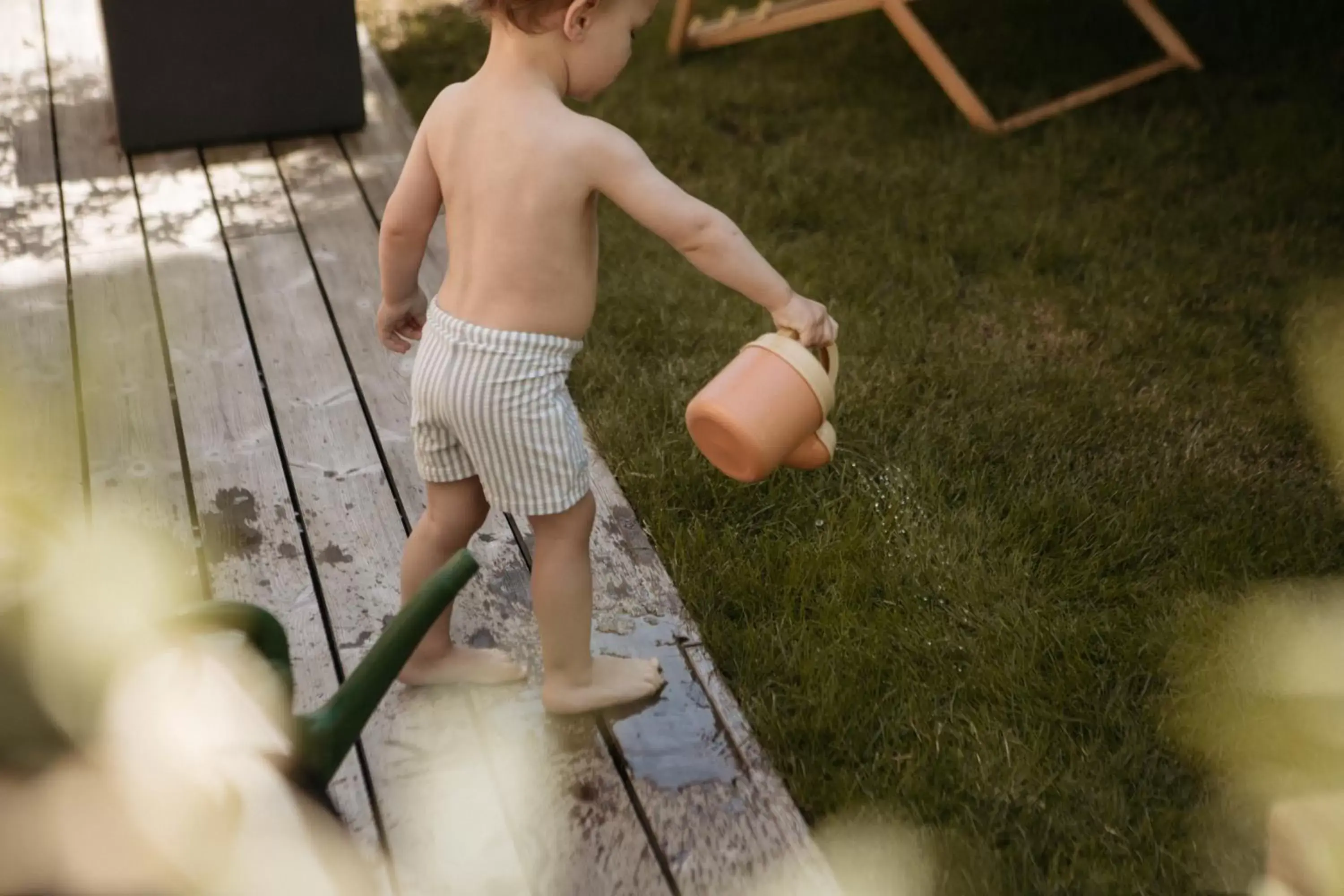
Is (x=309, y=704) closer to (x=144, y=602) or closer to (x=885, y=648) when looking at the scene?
(x=144, y=602)

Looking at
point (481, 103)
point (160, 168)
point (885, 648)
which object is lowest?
point (160, 168)

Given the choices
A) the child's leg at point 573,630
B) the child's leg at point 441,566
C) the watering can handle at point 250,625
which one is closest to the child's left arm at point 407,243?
the child's leg at point 441,566

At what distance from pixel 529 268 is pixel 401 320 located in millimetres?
362

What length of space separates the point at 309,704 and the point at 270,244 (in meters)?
1.67

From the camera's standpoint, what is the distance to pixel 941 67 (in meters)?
3.85

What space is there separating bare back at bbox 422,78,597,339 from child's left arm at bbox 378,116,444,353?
0.09 ft

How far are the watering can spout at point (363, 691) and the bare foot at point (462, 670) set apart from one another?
0.74 m

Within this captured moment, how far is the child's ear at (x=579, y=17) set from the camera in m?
1.44

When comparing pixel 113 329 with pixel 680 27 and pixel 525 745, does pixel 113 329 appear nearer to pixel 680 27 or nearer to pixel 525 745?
pixel 525 745

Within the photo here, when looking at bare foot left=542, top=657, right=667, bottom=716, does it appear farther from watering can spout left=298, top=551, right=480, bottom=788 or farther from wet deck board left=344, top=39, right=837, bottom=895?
watering can spout left=298, top=551, right=480, bottom=788

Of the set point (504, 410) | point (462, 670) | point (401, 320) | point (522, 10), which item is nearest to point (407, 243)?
point (401, 320)

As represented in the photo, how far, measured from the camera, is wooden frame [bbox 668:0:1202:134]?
3.86m

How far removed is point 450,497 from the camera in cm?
179

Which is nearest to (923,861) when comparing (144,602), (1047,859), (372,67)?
(1047,859)
